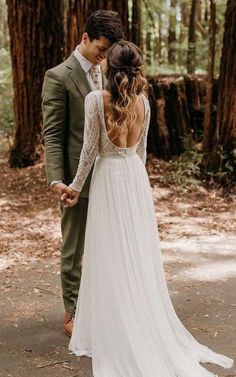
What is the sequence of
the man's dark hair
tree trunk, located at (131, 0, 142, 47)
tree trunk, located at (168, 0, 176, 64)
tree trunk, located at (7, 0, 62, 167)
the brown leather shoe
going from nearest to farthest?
the man's dark hair, the brown leather shoe, tree trunk, located at (7, 0, 62, 167), tree trunk, located at (131, 0, 142, 47), tree trunk, located at (168, 0, 176, 64)

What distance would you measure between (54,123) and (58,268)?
2383 mm

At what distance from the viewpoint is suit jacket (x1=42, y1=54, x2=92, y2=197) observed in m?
3.91

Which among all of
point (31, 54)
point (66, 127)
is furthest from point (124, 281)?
point (31, 54)

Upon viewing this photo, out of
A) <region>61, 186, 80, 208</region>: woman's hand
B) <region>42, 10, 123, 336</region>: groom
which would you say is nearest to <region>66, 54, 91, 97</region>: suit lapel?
<region>42, 10, 123, 336</region>: groom

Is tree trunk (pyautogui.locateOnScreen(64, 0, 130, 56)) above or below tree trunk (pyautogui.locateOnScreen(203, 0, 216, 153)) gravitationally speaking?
above

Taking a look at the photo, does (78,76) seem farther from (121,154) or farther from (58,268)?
(58,268)

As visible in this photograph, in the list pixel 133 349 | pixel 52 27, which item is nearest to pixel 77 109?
pixel 133 349

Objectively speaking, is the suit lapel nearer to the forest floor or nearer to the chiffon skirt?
the chiffon skirt

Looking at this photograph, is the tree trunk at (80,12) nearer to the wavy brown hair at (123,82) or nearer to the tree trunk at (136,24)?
the tree trunk at (136,24)

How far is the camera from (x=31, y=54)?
9.49 m

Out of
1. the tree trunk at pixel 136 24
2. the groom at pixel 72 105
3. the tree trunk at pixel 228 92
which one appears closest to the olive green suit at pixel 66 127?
the groom at pixel 72 105

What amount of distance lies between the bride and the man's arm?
0.76ft

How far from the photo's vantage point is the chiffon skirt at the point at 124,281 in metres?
3.65

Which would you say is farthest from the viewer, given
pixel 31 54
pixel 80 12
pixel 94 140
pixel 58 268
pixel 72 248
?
pixel 31 54
